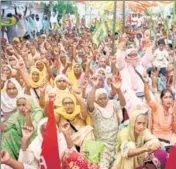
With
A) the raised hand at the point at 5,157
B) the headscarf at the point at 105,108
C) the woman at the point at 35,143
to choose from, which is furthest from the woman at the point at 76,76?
the raised hand at the point at 5,157

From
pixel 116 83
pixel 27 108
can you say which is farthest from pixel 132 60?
pixel 27 108

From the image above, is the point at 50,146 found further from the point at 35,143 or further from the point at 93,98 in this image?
the point at 93,98

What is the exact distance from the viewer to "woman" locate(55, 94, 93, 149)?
3.49m

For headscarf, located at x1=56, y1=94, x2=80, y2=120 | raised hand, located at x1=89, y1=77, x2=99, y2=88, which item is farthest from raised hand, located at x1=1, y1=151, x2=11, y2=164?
raised hand, located at x1=89, y1=77, x2=99, y2=88

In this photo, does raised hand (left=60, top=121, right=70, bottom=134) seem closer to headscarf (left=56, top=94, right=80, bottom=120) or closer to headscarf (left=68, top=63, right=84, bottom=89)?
headscarf (left=56, top=94, right=80, bottom=120)

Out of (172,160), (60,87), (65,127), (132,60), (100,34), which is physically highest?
(100,34)

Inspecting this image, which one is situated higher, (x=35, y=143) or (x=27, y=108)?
(x=27, y=108)

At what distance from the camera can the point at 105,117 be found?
353 cm

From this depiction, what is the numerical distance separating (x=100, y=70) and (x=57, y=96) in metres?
0.29

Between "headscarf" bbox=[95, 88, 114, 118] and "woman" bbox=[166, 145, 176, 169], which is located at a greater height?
"headscarf" bbox=[95, 88, 114, 118]

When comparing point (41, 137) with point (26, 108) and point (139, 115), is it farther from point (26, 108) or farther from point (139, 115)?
point (139, 115)

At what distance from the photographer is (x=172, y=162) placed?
11.6ft

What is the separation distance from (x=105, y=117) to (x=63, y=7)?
2.23 feet

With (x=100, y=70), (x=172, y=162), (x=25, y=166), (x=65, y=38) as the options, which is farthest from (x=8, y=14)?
(x=172, y=162)
